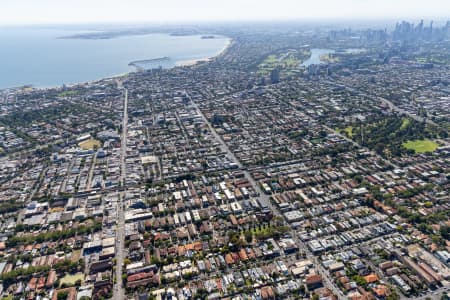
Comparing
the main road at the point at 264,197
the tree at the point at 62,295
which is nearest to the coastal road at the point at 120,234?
the tree at the point at 62,295

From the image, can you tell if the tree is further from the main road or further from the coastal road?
the main road

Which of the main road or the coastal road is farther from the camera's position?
the coastal road

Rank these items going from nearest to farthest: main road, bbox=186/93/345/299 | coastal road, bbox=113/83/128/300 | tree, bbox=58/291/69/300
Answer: tree, bbox=58/291/69/300 → main road, bbox=186/93/345/299 → coastal road, bbox=113/83/128/300

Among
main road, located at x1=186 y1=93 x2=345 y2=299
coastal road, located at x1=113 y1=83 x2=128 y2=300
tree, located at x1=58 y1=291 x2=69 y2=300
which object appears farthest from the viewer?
coastal road, located at x1=113 y1=83 x2=128 y2=300

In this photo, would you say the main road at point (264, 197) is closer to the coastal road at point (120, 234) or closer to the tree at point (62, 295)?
the coastal road at point (120, 234)

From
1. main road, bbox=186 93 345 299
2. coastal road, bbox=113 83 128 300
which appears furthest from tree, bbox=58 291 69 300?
main road, bbox=186 93 345 299

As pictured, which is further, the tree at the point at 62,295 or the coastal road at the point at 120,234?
the coastal road at the point at 120,234

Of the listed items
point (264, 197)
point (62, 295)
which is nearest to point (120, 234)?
point (62, 295)

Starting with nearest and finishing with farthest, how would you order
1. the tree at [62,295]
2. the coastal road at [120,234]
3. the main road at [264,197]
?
the tree at [62,295] → the main road at [264,197] → the coastal road at [120,234]

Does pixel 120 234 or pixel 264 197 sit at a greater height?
pixel 120 234

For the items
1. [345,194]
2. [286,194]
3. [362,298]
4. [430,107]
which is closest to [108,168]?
[286,194]

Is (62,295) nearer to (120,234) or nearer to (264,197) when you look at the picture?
(120,234)

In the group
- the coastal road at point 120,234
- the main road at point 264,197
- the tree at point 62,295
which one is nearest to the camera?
the tree at point 62,295
